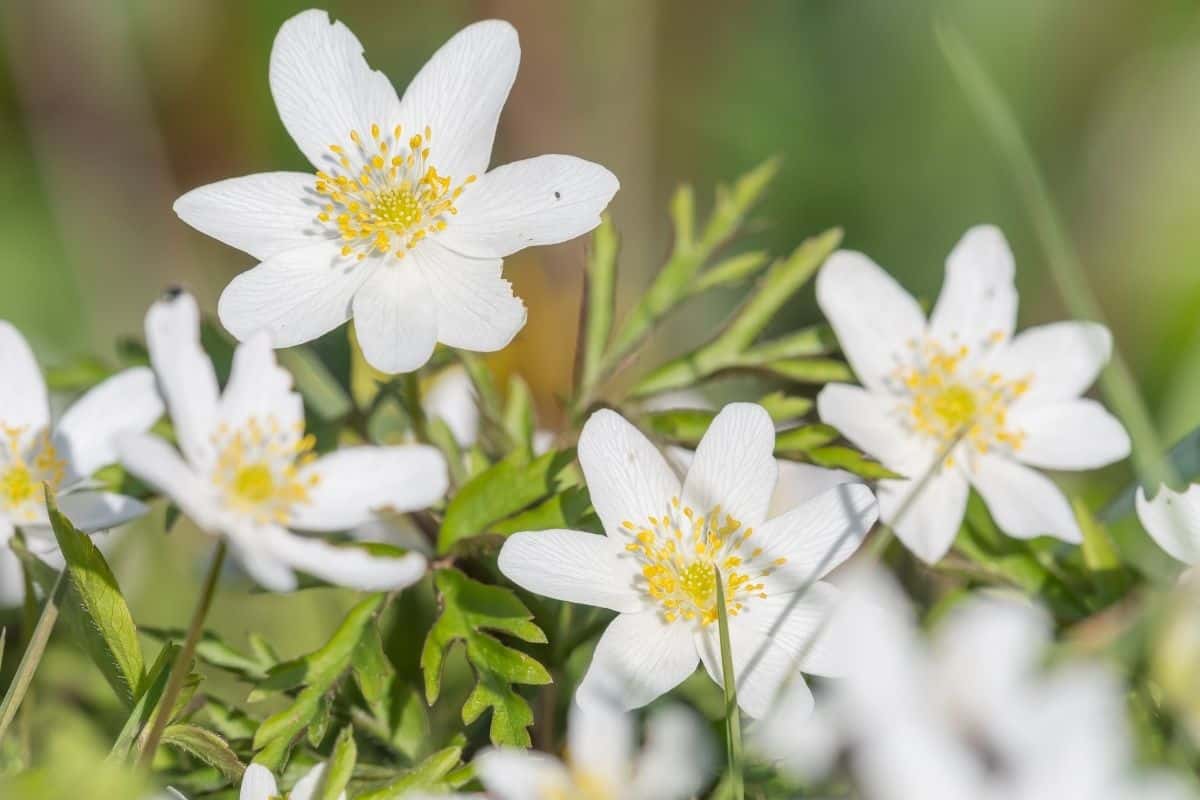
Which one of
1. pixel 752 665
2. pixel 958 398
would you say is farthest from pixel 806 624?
pixel 958 398

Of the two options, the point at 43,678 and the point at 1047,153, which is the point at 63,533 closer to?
the point at 43,678

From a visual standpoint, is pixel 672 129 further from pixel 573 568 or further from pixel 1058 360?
pixel 573 568

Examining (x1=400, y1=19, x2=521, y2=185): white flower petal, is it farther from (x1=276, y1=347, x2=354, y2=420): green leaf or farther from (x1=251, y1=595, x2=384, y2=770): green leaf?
(x1=251, y1=595, x2=384, y2=770): green leaf

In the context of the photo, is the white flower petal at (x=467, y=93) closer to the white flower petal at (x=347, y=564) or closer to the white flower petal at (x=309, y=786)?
the white flower petal at (x=347, y=564)

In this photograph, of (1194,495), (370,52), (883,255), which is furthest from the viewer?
(370,52)

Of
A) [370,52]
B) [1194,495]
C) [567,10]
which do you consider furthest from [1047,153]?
[1194,495]

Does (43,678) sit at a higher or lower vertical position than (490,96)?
lower

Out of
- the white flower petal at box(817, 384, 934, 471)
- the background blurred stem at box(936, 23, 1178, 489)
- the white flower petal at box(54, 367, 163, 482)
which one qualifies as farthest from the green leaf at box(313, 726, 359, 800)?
the background blurred stem at box(936, 23, 1178, 489)
